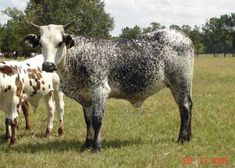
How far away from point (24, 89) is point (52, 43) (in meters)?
2.56

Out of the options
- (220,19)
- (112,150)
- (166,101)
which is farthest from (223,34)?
(112,150)

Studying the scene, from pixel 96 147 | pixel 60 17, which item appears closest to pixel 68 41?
pixel 96 147

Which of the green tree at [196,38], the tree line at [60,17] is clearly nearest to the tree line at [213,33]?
the green tree at [196,38]

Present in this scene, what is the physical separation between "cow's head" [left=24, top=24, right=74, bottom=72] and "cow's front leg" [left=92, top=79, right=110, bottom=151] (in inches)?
37.5

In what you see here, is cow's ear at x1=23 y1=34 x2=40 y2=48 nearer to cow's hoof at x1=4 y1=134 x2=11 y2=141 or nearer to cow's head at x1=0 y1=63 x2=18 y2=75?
cow's head at x1=0 y1=63 x2=18 y2=75

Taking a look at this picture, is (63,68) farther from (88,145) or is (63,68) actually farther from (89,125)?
(88,145)

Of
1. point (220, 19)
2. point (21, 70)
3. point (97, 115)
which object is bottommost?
point (97, 115)

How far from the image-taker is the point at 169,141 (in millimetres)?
10484

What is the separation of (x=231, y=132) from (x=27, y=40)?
4988mm

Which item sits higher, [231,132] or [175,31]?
[175,31]

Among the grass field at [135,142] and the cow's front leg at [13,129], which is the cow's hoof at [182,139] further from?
the cow's front leg at [13,129]

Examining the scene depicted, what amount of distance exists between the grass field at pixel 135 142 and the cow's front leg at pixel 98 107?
10.7 inches

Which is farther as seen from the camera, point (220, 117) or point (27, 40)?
point (220, 117)

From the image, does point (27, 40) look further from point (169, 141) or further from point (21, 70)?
point (169, 141)
